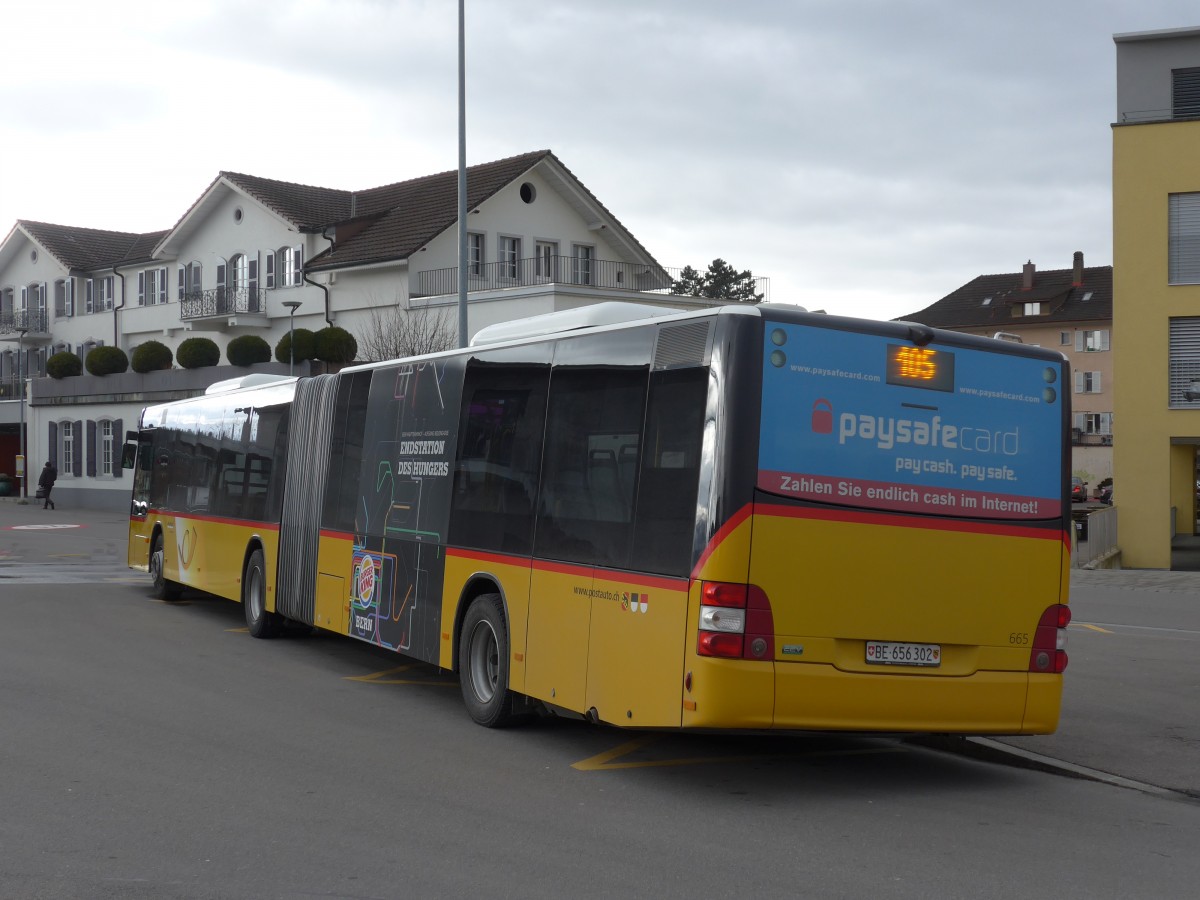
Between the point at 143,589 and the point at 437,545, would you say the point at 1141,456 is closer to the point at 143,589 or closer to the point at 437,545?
the point at 143,589

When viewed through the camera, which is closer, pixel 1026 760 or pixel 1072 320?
pixel 1026 760

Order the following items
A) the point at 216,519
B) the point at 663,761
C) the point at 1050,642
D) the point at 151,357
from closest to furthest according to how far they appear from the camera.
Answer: the point at 1050,642 < the point at 663,761 < the point at 216,519 < the point at 151,357

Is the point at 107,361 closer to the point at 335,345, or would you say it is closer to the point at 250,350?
the point at 250,350

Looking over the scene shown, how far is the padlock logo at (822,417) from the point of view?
812 centimetres

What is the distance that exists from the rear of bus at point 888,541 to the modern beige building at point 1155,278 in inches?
1150

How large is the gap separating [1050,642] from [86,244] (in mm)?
68139

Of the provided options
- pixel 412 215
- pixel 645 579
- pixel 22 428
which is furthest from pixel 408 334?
pixel 645 579

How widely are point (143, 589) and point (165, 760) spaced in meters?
13.9

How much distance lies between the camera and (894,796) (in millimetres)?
8375

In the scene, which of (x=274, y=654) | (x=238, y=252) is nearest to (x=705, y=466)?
(x=274, y=654)

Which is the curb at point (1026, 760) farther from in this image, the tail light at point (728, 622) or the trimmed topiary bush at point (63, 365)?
the trimmed topiary bush at point (63, 365)

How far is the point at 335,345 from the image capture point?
146ft

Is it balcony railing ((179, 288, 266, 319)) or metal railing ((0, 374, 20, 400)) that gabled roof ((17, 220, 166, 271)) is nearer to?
metal railing ((0, 374, 20, 400))

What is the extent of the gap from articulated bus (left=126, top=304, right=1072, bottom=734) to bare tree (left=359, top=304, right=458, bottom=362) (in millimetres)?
26918
